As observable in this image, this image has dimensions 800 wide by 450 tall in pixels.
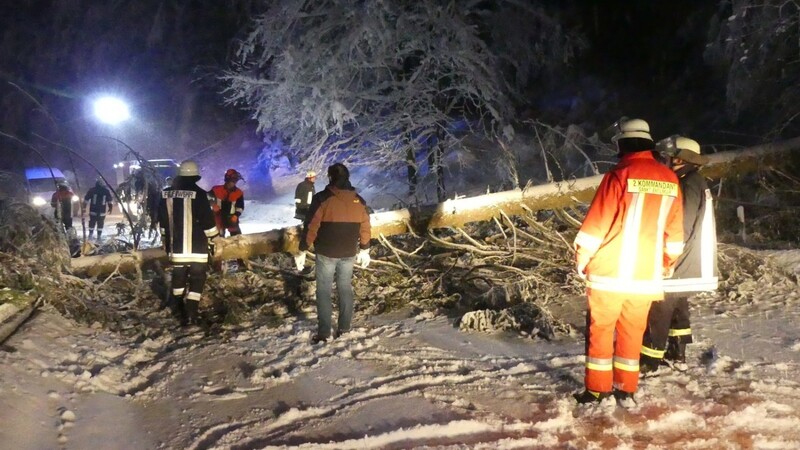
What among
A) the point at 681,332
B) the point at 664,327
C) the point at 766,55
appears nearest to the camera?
the point at 664,327

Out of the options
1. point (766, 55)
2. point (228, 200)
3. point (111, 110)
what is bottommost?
point (228, 200)

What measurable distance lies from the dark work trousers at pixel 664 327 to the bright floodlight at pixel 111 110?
30830mm

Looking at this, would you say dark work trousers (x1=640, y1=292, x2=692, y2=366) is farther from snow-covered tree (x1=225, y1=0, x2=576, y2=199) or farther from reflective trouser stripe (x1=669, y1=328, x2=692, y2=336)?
snow-covered tree (x1=225, y1=0, x2=576, y2=199)

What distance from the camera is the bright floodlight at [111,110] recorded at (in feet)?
99.8

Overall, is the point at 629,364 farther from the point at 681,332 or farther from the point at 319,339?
the point at 319,339

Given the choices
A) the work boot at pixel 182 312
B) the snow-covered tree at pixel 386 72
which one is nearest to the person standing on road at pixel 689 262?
the work boot at pixel 182 312

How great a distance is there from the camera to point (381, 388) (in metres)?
4.16

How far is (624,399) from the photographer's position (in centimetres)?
362

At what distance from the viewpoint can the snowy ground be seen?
11.0ft

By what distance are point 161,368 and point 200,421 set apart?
1290mm

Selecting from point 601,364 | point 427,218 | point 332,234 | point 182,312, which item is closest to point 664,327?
point 601,364

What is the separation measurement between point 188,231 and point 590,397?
160 inches

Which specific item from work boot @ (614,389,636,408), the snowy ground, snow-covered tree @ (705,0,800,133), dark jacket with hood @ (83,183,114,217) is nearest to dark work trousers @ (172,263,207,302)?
the snowy ground

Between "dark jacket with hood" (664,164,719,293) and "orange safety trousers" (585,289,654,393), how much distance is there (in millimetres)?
635
